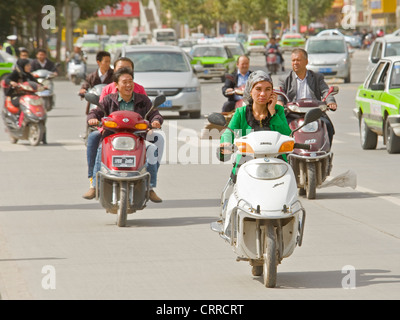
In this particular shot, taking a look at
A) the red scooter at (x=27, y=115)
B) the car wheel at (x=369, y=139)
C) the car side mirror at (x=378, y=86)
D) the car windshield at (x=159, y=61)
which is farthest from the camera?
the car windshield at (x=159, y=61)

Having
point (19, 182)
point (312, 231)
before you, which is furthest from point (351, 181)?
point (19, 182)

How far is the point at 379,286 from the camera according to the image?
8188 mm

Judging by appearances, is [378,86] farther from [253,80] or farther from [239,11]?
[239,11]

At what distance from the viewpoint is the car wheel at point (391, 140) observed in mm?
18750

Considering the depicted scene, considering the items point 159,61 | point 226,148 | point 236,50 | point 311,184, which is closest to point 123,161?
point 311,184

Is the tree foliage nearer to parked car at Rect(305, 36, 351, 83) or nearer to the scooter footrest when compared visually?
parked car at Rect(305, 36, 351, 83)

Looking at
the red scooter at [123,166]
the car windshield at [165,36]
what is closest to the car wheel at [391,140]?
the red scooter at [123,166]

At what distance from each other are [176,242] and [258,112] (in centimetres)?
194

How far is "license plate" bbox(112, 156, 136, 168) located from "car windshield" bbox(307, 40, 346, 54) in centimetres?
3467

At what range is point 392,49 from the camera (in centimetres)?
3167

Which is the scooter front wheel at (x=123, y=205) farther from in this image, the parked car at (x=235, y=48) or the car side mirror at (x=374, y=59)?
the parked car at (x=235, y=48)

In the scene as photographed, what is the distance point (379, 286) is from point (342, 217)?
3.76m
